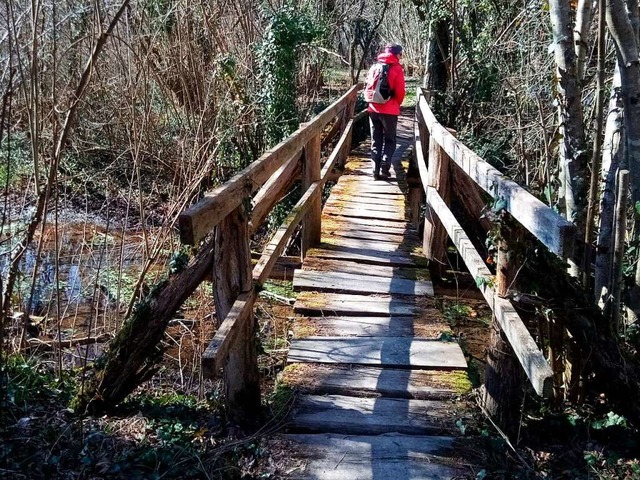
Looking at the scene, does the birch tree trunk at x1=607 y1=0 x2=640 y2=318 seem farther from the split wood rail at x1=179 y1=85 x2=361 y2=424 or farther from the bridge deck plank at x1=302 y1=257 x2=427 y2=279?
the bridge deck plank at x1=302 y1=257 x2=427 y2=279

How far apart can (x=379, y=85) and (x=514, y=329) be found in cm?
593

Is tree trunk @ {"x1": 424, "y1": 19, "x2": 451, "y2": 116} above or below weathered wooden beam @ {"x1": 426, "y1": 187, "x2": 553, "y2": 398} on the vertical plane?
above

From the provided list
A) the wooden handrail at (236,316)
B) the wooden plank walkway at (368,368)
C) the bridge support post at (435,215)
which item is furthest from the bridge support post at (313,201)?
the wooden handrail at (236,316)

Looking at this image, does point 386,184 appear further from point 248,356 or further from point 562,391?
point 248,356

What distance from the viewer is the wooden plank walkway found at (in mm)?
3049

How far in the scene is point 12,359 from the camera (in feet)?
13.9

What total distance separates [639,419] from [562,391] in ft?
1.95

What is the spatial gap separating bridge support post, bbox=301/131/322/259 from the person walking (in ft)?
8.69

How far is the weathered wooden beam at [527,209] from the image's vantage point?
2.36 metres

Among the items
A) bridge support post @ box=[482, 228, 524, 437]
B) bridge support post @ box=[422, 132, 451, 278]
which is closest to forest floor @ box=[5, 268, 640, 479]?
bridge support post @ box=[482, 228, 524, 437]

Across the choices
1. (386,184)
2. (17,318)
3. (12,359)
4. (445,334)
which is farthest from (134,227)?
(445,334)

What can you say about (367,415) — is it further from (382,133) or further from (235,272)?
(382,133)

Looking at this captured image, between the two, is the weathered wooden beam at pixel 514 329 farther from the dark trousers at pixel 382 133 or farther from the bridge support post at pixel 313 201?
the dark trousers at pixel 382 133

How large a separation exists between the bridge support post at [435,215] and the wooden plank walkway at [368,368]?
0.52 ft
